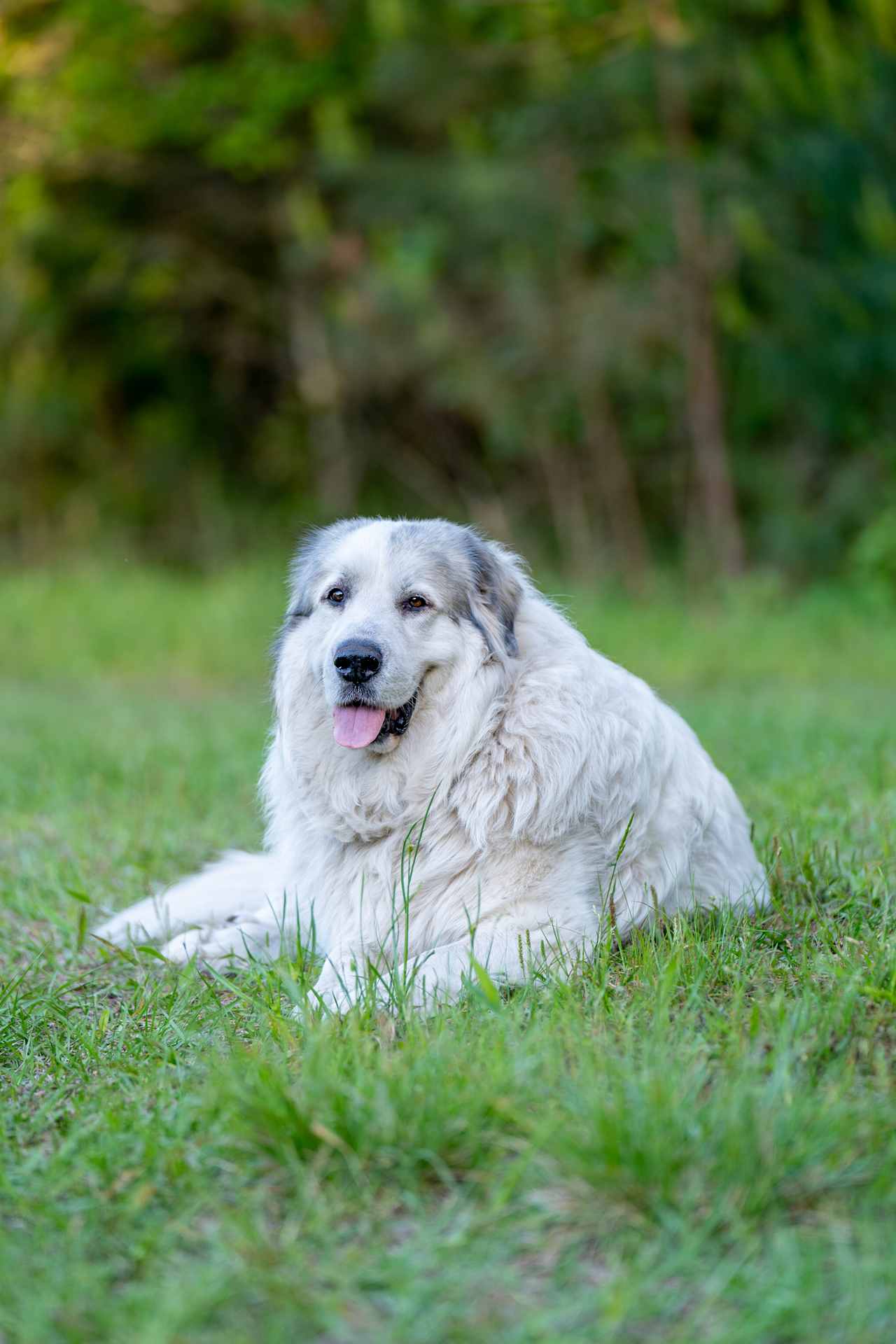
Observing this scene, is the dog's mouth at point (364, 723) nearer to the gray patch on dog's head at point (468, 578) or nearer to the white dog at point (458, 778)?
the white dog at point (458, 778)

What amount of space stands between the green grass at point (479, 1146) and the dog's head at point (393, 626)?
2.35 ft

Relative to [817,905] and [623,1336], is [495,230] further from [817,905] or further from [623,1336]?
[623,1336]

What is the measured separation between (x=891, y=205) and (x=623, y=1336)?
43.6 ft

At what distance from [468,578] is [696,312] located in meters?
10.9

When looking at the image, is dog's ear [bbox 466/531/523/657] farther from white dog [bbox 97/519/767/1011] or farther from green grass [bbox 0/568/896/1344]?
green grass [bbox 0/568/896/1344]

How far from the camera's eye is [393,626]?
11.2 feet

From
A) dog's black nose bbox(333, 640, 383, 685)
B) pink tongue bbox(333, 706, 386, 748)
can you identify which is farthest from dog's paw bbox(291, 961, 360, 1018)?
dog's black nose bbox(333, 640, 383, 685)

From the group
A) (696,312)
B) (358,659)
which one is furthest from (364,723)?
(696,312)

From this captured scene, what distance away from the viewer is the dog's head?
3.38 meters

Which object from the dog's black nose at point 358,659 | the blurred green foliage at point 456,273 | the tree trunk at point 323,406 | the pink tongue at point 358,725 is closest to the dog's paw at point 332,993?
the pink tongue at point 358,725

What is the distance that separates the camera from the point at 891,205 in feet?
43.2

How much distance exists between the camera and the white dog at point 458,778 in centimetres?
331

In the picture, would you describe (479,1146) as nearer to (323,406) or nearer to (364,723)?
(364,723)

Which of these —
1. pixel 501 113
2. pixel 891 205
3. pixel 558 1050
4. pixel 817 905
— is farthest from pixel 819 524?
pixel 558 1050
